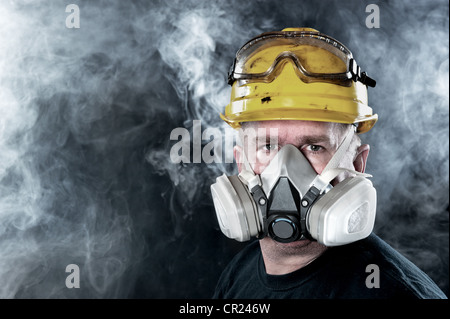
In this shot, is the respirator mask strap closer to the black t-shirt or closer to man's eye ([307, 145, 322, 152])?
man's eye ([307, 145, 322, 152])

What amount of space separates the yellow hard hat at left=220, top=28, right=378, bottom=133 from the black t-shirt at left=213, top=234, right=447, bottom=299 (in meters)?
0.64

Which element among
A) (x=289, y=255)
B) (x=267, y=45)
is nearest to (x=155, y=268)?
(x=289, y=255)

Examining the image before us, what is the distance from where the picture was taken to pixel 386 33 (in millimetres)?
3861

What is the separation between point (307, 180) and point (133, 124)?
1966mm

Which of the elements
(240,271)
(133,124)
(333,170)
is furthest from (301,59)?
(133,124)

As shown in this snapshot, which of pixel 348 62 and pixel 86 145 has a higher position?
pixel 348 62

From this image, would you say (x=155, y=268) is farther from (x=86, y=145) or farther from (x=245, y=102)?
(x=245, y=102)

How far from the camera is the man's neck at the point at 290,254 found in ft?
7.68

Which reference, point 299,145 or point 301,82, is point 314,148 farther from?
point 301,82

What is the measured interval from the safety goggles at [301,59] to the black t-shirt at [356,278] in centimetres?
81

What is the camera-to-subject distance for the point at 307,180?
7.47 ft

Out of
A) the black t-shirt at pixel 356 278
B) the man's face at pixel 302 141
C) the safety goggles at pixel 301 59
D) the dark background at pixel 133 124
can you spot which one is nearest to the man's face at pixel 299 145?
the man's face at pixel 302 141
